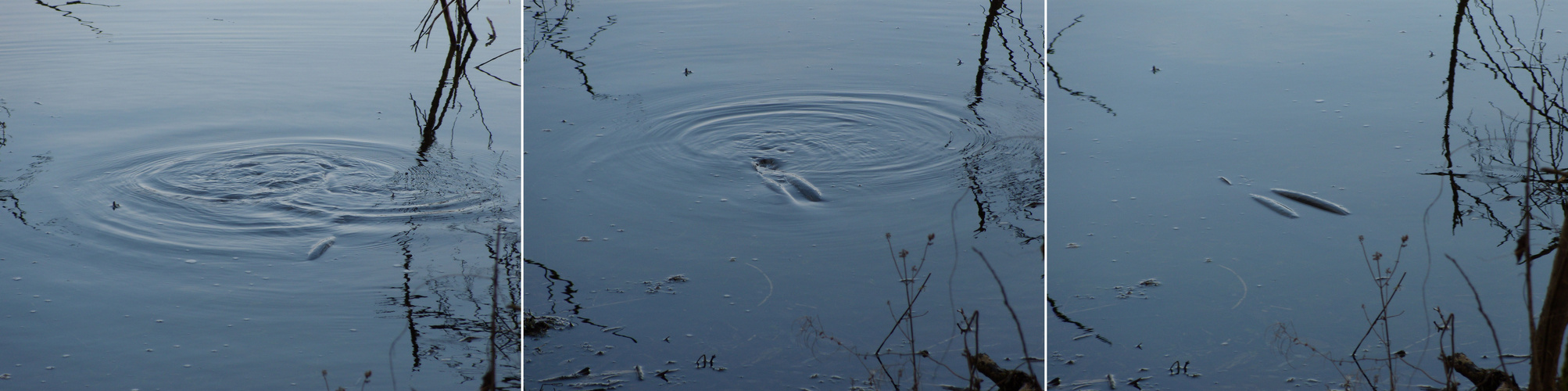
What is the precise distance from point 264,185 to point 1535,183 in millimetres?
3068

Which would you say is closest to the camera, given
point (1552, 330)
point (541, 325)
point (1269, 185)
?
point (1552, 330)

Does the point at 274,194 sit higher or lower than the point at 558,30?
lower

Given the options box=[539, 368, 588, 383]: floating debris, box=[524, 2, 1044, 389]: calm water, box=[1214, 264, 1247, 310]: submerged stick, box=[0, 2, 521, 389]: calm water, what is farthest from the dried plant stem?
box=[0, 2, 521, 389]: calm water

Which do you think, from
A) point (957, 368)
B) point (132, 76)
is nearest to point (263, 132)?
point (132, 76)

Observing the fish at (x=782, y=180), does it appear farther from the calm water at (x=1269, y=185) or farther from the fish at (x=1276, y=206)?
the fish at (x=1276, y=206)

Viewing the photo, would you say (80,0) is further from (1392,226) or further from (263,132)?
(1392,226)

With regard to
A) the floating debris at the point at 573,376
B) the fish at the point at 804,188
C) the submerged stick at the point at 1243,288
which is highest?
the fish at the point at 804,188

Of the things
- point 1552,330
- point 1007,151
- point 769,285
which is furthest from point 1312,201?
point 769,285

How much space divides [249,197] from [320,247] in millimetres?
331

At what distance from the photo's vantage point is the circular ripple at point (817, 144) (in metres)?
2.41

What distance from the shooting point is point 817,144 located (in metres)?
2.50

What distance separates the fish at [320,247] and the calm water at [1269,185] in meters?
1.61

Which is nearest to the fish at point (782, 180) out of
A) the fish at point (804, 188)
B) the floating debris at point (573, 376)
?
the fish at point (804, 188)

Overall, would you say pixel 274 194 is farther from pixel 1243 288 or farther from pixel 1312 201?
pixel 1312 201
